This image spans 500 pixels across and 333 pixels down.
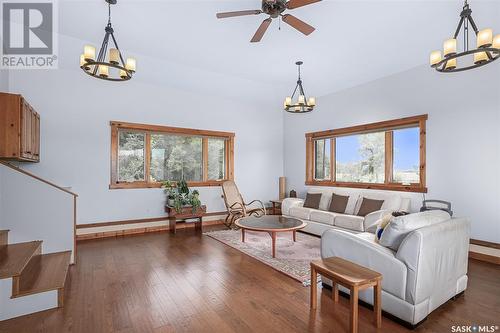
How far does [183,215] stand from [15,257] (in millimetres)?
3114

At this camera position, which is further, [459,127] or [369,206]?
[369,206]

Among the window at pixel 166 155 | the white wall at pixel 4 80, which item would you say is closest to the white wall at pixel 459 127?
the window at pixel 166 155

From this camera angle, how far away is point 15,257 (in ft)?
8.83

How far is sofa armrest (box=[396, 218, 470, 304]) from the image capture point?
215 cm

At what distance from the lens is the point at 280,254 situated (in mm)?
4082

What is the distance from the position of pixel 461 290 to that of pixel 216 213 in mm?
4966

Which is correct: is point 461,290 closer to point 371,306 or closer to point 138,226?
point 371,306

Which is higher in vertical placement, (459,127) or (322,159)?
(459,127)

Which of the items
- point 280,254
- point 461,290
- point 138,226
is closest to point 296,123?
point 280,254

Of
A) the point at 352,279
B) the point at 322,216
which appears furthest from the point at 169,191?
the point at 352,279

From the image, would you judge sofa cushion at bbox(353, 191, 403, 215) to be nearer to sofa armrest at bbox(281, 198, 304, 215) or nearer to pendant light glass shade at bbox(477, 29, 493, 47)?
sofa armrest at bbox(281, 198, 304, 215)

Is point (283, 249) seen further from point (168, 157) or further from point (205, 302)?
point (168, 157)

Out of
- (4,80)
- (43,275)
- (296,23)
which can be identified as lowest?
(43,275)

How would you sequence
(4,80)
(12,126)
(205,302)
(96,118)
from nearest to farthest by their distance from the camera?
(205,302), (12,126), (4,80), (96,118)
